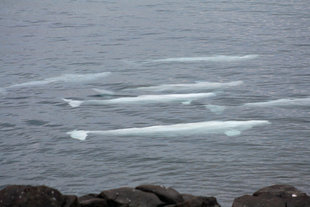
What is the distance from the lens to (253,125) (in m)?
16.2

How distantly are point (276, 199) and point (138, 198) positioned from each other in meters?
2.22

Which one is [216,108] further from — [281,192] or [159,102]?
[281,192]

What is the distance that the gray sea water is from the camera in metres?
13.2

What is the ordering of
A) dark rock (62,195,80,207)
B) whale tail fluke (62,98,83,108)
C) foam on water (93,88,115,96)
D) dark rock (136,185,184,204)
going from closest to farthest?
dark rock (62,195,80,207) → dark rock (136,185,184,204) → whale tail fluke (62,98,83,108) → foam on water (93,88,115,96)

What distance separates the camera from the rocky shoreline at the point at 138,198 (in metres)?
9.54

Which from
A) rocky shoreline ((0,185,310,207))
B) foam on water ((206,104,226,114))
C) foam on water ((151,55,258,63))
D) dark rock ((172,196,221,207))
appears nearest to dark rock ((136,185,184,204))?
rocky shoreline ((0,185,310,207))

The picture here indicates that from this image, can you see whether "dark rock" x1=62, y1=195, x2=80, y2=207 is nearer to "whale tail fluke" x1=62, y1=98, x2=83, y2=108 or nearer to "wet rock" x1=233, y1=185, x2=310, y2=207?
"wet rock" x1=233, y1=185, x2=310, y2=207

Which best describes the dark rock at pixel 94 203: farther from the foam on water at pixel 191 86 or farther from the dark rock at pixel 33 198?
the foam on water at pixel 191 86

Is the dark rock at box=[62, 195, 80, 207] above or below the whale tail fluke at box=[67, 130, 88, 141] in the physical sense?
above

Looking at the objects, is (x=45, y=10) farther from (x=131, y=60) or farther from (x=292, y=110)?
(x=292, y=110)

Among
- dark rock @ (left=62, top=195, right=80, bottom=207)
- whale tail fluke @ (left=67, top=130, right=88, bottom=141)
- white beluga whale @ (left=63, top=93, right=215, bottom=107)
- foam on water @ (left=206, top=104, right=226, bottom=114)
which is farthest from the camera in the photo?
white beluga whale @ (left=63, top=93, right=215, bottom=107)

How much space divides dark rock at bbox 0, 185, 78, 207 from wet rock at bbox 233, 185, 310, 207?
2.72 m

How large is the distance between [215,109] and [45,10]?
82.8 ft

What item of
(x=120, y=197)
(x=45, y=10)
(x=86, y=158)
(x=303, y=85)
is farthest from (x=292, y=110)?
(x=45, y=10)
